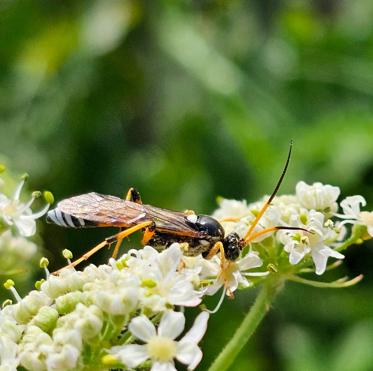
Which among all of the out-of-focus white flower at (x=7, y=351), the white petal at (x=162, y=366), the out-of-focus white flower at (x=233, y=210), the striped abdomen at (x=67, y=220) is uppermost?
the striped abdomen at (x=67, y=220)

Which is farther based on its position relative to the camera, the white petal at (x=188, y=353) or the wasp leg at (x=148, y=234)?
the wasp leg at (x=148, y=234)

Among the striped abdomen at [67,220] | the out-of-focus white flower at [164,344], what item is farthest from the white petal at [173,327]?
the striped abdomen at [67,220]

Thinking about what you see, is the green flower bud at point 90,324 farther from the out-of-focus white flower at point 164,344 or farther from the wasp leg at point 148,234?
the wasp leg at point 148,234

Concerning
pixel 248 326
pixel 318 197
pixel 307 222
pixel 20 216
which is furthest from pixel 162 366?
pixel 20 216

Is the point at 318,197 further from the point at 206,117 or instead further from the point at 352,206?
the point at 206,117

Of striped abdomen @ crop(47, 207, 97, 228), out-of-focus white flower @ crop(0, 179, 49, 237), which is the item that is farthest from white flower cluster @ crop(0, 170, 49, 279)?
striped abdomen @ crop(47, 207, 97, 228)
